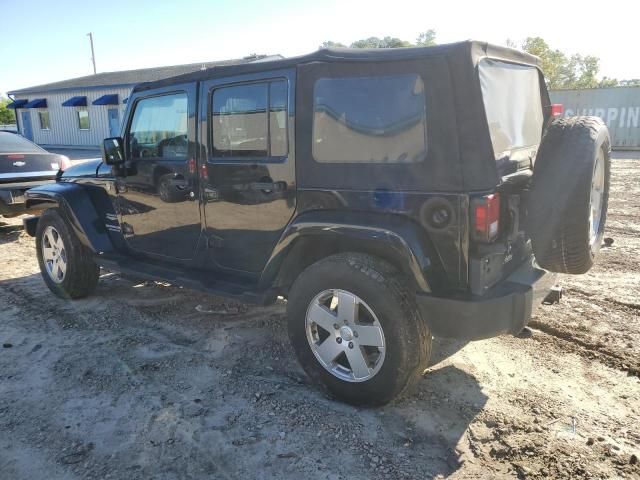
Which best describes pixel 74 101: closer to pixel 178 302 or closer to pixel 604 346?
pixel 178 302

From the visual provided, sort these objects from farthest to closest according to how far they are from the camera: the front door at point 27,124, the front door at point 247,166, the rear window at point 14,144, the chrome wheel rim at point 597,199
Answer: the front door at point 27,124
the rear window at point 14,144
the front door at point 247,166
the chrome wheel rim at point 597,199

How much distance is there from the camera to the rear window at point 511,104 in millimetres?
2717

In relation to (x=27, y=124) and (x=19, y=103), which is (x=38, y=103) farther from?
(x=27, y=124)

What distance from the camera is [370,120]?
285 cm

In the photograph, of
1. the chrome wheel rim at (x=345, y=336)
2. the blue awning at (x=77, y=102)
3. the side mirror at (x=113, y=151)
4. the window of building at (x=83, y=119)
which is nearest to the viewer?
the chrome wheel rim at (x=345, y=336)

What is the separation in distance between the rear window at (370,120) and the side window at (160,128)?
4.31ft

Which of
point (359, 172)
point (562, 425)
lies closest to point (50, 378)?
point (359, 172)

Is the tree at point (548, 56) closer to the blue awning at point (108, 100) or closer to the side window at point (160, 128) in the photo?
the blue awning at point (108, 100)

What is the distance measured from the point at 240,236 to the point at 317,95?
1.17m

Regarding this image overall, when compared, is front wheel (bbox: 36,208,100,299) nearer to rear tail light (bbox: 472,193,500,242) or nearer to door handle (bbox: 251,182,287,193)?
door handle (bbox: 251,182,287,193)

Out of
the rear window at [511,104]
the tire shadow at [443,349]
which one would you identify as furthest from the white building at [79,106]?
the tire shadow at [443,349]

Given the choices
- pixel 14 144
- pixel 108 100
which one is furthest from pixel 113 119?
pixel 14 144

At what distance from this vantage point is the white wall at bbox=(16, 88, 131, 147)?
86.1 ft

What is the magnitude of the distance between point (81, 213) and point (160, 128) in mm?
1258
